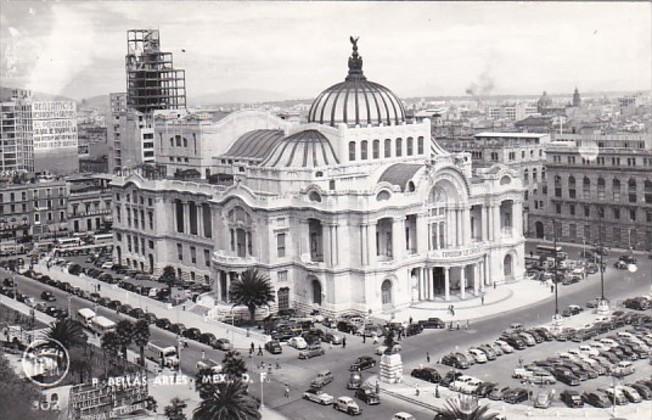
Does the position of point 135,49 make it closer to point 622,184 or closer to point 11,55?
point 11,55

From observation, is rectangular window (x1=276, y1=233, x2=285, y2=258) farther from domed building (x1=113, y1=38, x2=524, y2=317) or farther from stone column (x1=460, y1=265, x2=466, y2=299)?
stone column (x1=460, y1=265, x2=466, y2=299)

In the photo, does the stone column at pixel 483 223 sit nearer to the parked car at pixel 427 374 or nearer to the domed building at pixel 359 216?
the domed building at pixel 359 216

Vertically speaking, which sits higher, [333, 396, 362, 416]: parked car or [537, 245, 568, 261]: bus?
[537, 245, 568, 261]: bus

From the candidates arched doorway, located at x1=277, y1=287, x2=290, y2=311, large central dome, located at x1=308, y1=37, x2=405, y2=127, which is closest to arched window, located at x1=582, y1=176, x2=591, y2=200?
large central dome, located at x1=308, y1=37, x2=405, y2=127

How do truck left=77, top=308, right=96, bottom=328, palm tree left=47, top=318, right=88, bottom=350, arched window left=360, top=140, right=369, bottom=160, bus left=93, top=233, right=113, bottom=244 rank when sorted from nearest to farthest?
palm tree left=47, top=318, right=88, bottom=350 → truck left=77, top=308, right=96, bottom=328 → arched window left=360, top=140, right=369, bottom=160 → bus left=93, top=233, right=113, bottom=244

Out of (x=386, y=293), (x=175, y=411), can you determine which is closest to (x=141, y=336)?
(x=175, y=411)

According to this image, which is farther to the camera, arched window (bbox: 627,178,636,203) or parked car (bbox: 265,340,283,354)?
arched window (bbox: 627,178,636,203)

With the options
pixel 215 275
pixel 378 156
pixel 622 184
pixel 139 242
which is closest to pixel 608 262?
pixel 622 184
